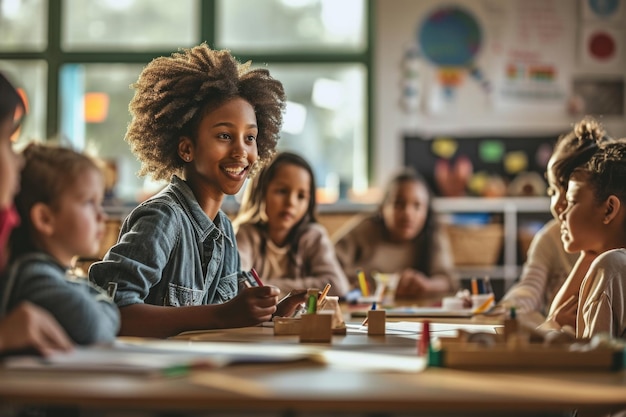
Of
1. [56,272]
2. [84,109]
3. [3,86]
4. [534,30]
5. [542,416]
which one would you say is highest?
[534,30]

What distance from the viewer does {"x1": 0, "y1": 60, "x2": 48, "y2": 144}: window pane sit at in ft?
21.4

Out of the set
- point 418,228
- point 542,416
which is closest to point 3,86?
point 542,416

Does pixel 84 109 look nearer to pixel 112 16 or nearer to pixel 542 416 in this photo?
pixel 112 16

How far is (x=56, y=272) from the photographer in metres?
1.42

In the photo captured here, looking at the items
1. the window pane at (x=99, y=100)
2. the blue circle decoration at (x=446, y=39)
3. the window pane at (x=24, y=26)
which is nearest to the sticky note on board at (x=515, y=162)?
the blue circle decoration at (x=446, y=39)

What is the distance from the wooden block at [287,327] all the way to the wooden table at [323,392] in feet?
1.89

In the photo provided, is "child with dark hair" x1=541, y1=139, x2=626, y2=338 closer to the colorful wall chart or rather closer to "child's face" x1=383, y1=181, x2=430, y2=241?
"child's face" x1=383, y1=181, x2=430, y2=241

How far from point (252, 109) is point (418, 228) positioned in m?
2.40

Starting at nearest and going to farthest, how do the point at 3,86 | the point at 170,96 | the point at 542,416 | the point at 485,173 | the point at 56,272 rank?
the point at 542,416, the point at 56,272, the point at 3,86, the point at 170,96, the point at 485,173

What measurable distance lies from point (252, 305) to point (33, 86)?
5.13m

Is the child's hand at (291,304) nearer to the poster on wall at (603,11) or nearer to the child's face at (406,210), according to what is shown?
the child's face at (406,210)

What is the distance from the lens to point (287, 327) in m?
1.88

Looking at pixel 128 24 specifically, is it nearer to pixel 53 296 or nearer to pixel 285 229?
pixel 285 229

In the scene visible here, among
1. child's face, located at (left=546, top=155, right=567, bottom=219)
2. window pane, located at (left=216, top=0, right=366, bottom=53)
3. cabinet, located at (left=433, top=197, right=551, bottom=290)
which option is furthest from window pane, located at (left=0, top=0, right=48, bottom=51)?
child's face, located at (left=546, top=155, right=567, bottom=219)
